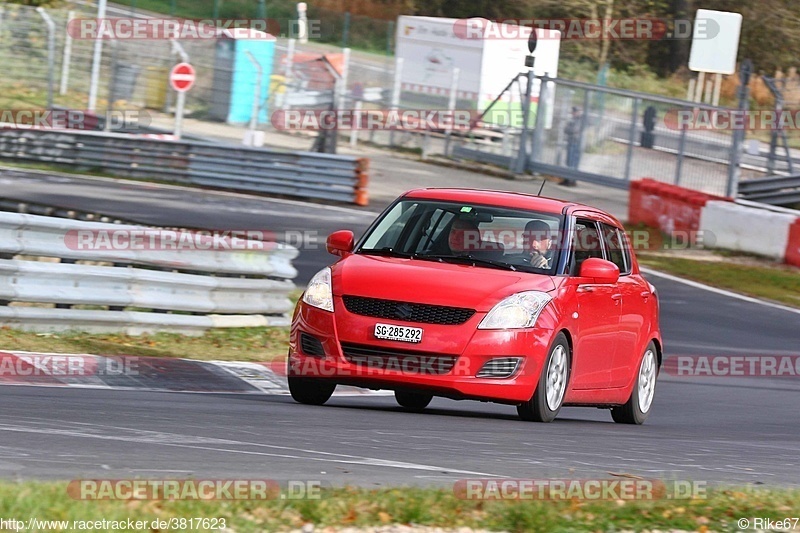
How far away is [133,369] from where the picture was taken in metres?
11.8

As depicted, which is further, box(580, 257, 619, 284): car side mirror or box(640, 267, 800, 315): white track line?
box(640, 267, 800, 315): white track line

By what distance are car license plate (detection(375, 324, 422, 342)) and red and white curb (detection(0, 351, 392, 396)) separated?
2.16 meters

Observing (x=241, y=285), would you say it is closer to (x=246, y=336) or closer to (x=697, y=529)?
(x=246, y=336)

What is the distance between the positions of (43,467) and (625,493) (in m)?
2.63

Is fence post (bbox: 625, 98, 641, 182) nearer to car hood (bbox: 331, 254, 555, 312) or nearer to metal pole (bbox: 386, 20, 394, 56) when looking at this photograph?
metal pole (bbox: 386, 20, 394, 56)

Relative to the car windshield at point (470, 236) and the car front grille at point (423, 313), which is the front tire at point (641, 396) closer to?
the car windshield at point (470, 236)

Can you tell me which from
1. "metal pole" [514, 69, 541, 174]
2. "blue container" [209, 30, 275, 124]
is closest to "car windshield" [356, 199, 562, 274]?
"metal pole" [514, 69, 541, 174]

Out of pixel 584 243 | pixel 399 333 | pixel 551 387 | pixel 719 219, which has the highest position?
pixel 584 243

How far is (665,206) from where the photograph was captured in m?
27.9

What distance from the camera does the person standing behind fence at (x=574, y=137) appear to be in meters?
A: 33.7

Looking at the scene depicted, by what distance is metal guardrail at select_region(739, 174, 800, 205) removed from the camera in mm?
29453

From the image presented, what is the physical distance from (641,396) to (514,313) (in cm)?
263

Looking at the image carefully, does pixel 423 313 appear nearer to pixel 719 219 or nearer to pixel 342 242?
pixel 342 242


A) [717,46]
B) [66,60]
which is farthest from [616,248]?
[66,60]
